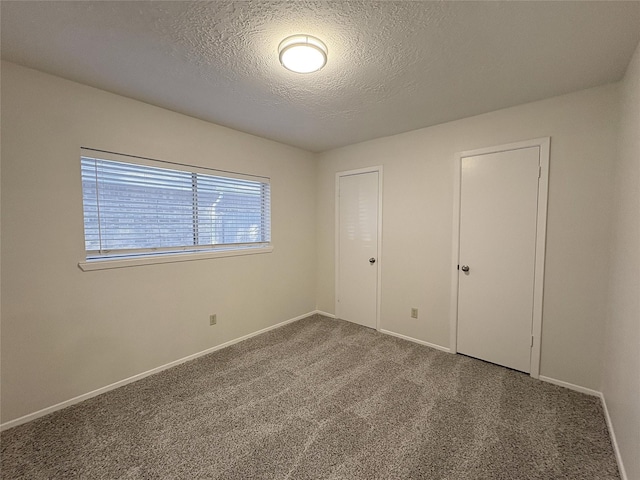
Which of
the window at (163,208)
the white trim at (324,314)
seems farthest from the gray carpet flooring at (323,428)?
the white trim at (324,314)

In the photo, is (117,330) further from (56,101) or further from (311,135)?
(311,135)

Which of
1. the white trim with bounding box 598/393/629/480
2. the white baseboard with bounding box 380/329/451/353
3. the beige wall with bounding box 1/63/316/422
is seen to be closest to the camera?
the white trim with bounding box 598/393/629/480

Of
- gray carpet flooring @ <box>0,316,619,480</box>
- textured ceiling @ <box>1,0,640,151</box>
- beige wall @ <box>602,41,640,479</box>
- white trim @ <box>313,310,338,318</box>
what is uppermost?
textured ceiling @ <box>1,0,640,151</box>

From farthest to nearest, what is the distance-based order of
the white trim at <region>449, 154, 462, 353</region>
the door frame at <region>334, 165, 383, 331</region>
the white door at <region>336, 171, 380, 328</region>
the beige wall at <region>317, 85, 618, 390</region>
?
the white door at <region>336, 171, 380, 328</region> → the door frame at <region>334, 165, 383, 331</region> → the white trim at <region>449, 154, 462, 353</region> → the beige wall at <region>317, 85, 618, 390</region>

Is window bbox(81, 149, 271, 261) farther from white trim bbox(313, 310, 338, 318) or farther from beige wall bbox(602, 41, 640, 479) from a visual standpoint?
beige wall bbox(602, 41, 640, 479)

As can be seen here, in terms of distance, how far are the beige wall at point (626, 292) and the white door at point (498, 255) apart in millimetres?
524

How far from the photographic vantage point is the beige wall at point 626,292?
4.68 ft

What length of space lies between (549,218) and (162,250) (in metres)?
3.51

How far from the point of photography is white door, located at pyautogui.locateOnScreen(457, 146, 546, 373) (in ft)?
8.09

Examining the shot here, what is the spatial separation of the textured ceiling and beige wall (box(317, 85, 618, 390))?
26 centimetres

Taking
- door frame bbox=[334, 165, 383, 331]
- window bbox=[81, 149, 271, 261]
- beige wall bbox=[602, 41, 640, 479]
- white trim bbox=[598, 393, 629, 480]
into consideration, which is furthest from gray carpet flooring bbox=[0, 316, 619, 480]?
window bbox=[81, 149, 271, 261]

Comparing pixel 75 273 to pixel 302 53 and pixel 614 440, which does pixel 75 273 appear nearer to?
pixel 302 53

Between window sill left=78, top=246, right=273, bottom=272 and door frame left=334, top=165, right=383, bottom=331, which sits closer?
window sill left=78, top=246, right=273, bottom=272

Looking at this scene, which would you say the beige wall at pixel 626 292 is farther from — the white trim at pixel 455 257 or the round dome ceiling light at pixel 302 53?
the round dome ceiling light at pixel 302 53
